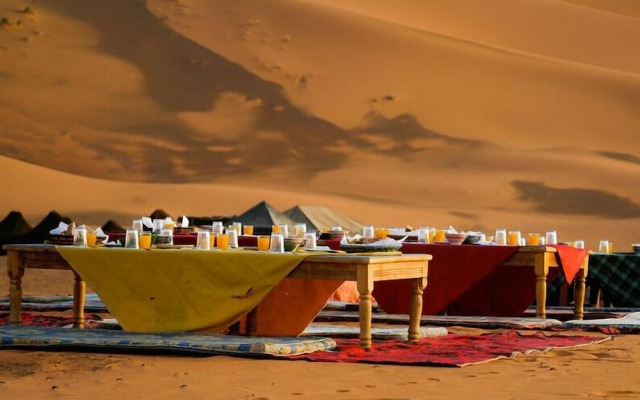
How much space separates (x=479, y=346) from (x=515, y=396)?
2349 mm

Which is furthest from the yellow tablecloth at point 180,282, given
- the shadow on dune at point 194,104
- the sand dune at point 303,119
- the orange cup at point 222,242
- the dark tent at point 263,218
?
the shadow on dune at point 194,104

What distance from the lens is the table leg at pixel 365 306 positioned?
30.3 ft

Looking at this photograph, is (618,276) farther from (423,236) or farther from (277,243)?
(277,243)

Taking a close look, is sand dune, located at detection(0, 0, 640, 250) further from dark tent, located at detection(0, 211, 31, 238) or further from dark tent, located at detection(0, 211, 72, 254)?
dark tent, located at detection(0, 211, 72, 254)

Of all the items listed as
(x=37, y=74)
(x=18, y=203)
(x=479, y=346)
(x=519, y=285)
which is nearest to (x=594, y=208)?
(x=18, y=203)

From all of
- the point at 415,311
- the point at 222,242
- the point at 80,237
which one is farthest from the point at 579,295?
the point at 80,237

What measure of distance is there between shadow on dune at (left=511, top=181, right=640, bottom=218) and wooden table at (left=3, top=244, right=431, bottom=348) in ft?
71.9

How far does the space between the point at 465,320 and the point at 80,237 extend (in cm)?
349

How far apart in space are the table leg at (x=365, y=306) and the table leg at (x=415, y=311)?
23.4 inches

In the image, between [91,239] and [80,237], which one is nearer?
[80,237]

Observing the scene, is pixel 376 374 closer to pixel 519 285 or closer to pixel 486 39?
pixel 519 285

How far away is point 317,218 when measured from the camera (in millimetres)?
19203

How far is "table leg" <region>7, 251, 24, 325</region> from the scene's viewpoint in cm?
1037

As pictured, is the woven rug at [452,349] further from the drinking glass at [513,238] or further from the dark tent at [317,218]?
the dark tent at [317,218]
